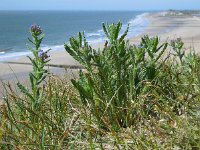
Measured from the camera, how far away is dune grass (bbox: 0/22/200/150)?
91.1 inches

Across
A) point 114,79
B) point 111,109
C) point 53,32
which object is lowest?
point 53,32

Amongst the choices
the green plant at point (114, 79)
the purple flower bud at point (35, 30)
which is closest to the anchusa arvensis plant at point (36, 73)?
the purple flower bud at point (35, 30)

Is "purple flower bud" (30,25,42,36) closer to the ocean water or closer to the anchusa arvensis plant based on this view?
the anchusa arvensis plant

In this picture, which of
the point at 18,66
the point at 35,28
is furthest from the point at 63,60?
the point at 35,28

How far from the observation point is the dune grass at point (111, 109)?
231 centimetres

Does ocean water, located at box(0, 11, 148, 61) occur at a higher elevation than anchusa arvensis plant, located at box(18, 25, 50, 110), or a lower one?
lower

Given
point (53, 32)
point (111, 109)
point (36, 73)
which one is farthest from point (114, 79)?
point (53, 32)

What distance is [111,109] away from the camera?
2.84 m

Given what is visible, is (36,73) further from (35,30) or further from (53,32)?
(53,32)

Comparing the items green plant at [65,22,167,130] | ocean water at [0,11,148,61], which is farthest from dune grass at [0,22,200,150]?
ocean water at [0,11,148,61]

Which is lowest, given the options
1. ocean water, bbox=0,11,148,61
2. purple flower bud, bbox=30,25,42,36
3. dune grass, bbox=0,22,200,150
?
ocean water, bbox=0,11,148,61

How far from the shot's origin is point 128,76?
3.25 metres

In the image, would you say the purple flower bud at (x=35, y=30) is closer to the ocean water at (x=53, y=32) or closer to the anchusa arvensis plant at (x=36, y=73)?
the anchusa arvensis plant at (x=36, y=73)

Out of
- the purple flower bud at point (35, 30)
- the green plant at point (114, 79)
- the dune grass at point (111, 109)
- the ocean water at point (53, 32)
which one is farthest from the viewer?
the ocean water at point (53, 32)
